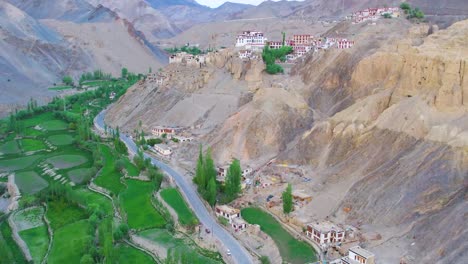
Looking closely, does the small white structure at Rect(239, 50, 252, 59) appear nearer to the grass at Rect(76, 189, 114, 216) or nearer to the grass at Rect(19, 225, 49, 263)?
the grass at Rect(76, 189, 114, 216)

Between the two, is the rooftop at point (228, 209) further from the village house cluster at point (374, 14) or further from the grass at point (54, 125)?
the village house cluster at point (374, 14)

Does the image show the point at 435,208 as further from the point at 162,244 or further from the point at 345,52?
the point at 345,52

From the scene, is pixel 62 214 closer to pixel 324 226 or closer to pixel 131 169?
pixel 131 169

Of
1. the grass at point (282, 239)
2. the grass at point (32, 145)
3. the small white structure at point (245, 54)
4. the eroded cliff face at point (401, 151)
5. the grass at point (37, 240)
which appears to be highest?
the small white structure at point (245, 54)

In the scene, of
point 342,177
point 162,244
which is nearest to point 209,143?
point 342,177

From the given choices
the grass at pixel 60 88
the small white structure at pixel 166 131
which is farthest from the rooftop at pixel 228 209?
the grass at pixel 60 88

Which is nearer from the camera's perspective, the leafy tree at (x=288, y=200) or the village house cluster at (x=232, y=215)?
the village house cluster at (x=232, y=215)
